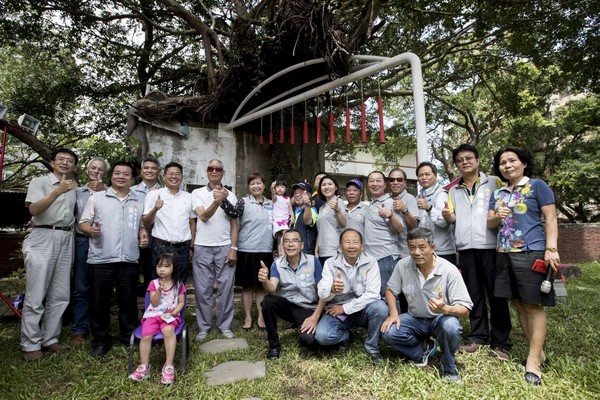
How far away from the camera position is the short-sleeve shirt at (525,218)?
9.86 ft

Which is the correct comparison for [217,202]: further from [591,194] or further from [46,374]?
[591,194]

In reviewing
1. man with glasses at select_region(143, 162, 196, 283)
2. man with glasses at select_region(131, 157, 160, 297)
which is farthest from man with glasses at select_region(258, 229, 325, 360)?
man with glasses at select_region(131, 157, 160, 297)

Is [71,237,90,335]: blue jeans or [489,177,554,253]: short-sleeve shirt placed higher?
[489,177,554,253]: short-sleeve shirt

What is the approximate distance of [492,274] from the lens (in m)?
3.43

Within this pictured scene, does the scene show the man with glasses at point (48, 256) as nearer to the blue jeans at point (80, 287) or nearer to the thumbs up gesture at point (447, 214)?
the blue jeans at point (80, 287)

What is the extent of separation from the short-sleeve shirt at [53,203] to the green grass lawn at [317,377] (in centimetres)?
133

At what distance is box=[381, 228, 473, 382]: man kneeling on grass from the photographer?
2971 mm

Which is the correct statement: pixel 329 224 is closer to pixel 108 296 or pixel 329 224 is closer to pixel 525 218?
pixel 525 218

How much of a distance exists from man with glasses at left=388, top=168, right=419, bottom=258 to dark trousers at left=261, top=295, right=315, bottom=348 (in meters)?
1.24

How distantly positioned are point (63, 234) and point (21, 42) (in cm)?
789

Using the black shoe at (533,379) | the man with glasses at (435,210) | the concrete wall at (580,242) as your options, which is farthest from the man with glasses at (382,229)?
the concrete wall at (580,242)

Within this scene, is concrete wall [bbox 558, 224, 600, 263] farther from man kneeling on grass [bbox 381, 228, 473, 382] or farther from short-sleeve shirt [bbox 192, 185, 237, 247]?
short-sleeve shirt [bbox 192, 185, 237, 247]

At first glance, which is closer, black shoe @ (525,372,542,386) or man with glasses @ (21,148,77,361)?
black shoe @ (525,372,542,386)

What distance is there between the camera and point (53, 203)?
12.2ft
